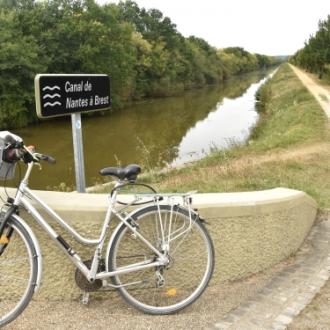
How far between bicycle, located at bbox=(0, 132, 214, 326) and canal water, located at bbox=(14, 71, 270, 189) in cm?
893

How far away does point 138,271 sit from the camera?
3129 mm

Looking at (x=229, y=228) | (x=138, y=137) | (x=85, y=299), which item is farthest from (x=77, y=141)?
(x=138, y=137)

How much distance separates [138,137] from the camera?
68.8 feet

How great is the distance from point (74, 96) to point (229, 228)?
163cm

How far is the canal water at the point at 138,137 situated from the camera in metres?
16.5

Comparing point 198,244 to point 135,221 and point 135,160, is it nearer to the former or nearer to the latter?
point 135,221

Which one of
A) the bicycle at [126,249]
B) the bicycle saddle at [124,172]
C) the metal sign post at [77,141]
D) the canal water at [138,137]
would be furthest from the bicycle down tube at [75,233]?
the canal water at [138,137]

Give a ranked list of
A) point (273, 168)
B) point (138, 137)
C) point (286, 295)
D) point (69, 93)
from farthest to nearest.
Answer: point (138, 137) → point (273, 168) → point (69, 93) → point (286, 295)

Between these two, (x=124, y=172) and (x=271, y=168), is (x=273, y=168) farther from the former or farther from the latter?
(x=124, y=172)

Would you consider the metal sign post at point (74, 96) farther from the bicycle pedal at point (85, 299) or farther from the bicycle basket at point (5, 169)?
the bicycle pedal at point (85, 299)

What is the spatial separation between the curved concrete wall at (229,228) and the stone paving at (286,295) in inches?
7.3

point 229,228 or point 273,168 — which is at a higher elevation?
point 229,228

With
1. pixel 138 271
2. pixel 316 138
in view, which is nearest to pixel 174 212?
pixel 138 271

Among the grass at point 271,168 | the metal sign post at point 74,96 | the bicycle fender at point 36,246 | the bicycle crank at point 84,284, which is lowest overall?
the grass at point 271,168
